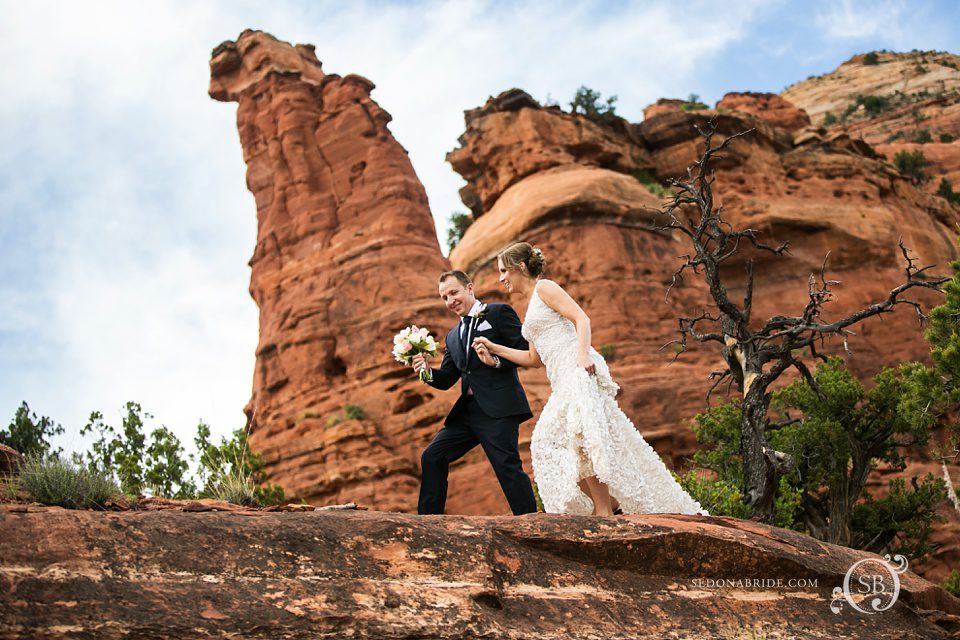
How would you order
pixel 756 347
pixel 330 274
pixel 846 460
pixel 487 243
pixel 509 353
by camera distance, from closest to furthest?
pixel 509 353 → pixel 756 347 → pixel 846 460 → pixel 330 274 → pixel 487 243

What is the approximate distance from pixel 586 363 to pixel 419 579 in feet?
8.58

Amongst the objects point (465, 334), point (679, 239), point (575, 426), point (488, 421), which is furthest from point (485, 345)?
point (679, 239)

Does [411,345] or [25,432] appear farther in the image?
[25,432]

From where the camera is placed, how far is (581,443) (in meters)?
7.68

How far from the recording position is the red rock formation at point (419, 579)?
499cm

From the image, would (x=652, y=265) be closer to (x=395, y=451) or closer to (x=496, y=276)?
(x=496, y=276)

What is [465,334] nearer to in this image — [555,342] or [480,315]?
[480,315]

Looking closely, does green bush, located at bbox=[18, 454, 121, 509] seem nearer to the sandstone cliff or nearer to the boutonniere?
the boutonniere

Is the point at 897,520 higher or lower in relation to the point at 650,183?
lower

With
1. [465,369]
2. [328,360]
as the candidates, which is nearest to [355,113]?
[328,360]

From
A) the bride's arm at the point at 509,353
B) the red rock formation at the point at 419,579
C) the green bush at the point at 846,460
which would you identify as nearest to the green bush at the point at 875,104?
the green bush at the point at 846,460

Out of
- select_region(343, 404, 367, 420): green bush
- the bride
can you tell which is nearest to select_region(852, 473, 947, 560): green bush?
the bride

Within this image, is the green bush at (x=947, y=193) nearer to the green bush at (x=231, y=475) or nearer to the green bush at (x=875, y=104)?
the green bush at (x=875, y=104)

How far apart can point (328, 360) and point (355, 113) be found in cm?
1004
